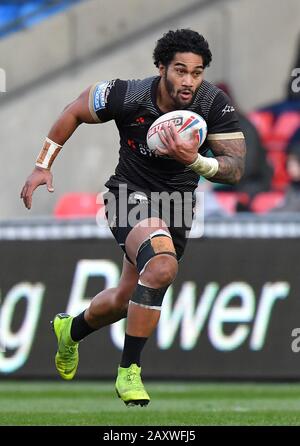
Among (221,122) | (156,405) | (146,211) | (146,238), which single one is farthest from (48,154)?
(156,405)

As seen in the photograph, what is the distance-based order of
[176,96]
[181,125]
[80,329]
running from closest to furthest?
1. [181,125]
2. [176,96]
3. [80,329]

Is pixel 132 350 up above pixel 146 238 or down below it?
below

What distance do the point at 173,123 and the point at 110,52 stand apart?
31.3ft

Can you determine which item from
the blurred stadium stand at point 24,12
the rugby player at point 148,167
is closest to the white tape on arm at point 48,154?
the rugby player at point 148,167

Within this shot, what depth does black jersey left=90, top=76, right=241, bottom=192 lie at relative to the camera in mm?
8328

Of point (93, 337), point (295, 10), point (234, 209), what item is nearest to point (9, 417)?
point (93, 337)

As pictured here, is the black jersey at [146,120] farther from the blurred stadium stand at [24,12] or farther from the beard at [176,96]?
the blurred stadium stand at [24,12]

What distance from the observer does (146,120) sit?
8391 millimetres

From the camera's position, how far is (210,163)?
795 centimetres

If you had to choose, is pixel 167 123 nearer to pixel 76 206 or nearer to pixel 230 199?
pixel 76 206

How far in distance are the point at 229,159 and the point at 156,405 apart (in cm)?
323

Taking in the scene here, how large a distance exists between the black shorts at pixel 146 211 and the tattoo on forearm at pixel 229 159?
1.47 ft

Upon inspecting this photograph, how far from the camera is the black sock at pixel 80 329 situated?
8.89 metres
